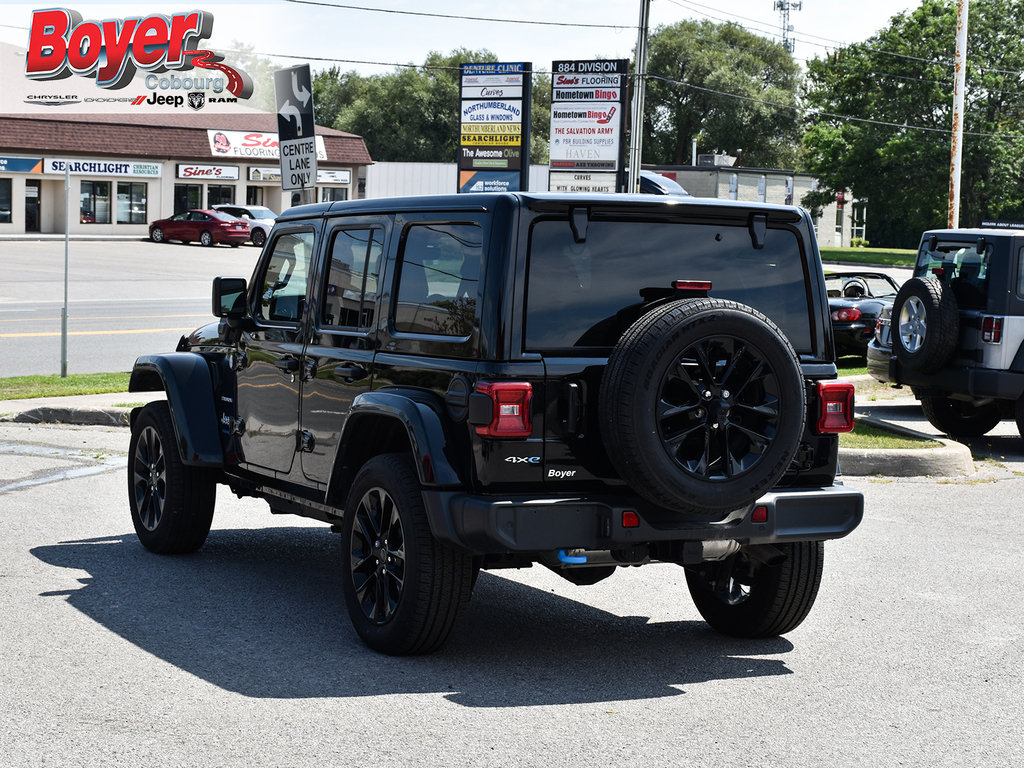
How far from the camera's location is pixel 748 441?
5512mm

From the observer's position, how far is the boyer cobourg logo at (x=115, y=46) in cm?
5228

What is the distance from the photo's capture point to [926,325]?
12.8 meters

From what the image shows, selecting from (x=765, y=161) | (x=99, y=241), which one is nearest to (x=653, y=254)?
(x=99, y=241)

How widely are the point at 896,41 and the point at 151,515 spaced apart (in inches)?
2488

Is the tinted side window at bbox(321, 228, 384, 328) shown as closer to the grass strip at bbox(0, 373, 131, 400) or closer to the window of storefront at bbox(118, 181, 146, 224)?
the grass strip at bbox(0, 373, 131, 400)

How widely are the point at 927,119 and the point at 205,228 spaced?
3449 centimetres

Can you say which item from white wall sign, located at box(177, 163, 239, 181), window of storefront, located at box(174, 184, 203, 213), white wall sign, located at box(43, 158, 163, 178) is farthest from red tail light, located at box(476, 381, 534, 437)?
window of storefront, located at box(174, 184, 203, 213)

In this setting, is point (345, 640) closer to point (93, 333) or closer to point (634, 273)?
point (634, 273)

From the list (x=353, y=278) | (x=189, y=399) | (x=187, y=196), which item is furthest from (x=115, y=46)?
(x=353, y=278)

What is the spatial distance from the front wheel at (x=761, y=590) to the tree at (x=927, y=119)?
194 feet

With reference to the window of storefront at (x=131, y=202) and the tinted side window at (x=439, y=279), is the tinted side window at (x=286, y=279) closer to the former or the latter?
the tinted side window at (x=439, y=279)

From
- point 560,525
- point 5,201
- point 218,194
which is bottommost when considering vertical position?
point 560,525

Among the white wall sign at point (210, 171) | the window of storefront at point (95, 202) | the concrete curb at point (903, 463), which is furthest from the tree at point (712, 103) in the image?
the concrete curb at point (903, 463)

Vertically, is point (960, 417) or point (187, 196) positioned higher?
point (187, 196)
